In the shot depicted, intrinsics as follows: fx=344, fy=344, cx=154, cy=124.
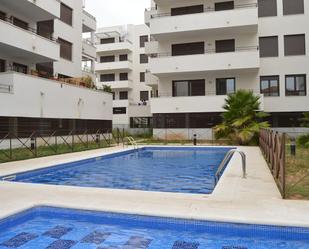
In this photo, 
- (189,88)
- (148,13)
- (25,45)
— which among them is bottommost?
(189,88)

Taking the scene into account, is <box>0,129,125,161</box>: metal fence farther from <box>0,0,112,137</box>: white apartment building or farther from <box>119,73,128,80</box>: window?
<box>119,73,128,80</box>: window

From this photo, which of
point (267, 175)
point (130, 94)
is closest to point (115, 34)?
point (130, 94)

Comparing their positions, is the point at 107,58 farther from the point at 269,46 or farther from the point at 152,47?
the point at 269,46

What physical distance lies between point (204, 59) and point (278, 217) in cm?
2341

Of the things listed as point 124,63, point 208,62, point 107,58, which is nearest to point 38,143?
point 208,62

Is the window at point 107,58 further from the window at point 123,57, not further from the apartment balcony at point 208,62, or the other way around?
the apartment balcony at point 208,62

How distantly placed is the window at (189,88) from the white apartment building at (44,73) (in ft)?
20.1

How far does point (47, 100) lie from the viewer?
21484mm

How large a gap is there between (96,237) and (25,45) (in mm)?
17695

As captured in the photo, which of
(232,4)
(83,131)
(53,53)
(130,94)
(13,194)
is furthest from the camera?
(130,94)

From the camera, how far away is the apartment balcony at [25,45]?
63.7 feet

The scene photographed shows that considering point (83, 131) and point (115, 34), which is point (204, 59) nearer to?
point (83, 131)

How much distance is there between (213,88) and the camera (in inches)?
1179

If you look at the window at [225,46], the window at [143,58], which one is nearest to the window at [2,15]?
the window at [225,46]
